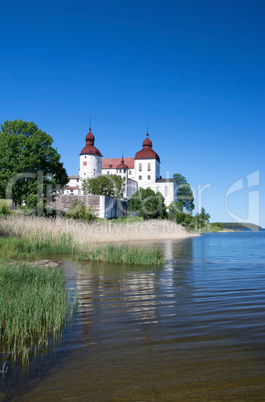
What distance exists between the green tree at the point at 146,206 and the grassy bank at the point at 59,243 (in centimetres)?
3735

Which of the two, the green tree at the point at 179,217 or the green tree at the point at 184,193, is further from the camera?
the green tree at the point at 184,193

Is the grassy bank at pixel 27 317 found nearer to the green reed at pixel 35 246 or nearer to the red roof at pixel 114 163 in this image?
the green reed at pixel 35 246

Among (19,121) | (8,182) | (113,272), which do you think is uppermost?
(19,121)

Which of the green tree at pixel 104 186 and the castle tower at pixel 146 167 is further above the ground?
the castle tower at pixel 146 167

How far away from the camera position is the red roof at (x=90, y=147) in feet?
251

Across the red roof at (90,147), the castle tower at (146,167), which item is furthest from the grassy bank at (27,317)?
the castle tower at (146,167)

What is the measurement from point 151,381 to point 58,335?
1.64m

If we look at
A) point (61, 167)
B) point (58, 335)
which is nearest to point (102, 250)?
point (58, 335)

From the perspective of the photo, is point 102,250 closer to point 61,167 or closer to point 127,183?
point 61,167

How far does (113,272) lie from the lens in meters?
10.0

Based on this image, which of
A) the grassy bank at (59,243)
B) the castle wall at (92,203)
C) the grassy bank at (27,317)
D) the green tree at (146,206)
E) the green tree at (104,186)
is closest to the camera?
the grassy bank at (27,317)

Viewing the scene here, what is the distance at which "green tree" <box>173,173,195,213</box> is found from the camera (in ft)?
259

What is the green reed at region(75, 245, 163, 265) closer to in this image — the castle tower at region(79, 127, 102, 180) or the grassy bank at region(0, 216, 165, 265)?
the grassy bank at region(0, 216, 165, 265)

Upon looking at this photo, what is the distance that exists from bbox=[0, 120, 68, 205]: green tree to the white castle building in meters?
37.5
